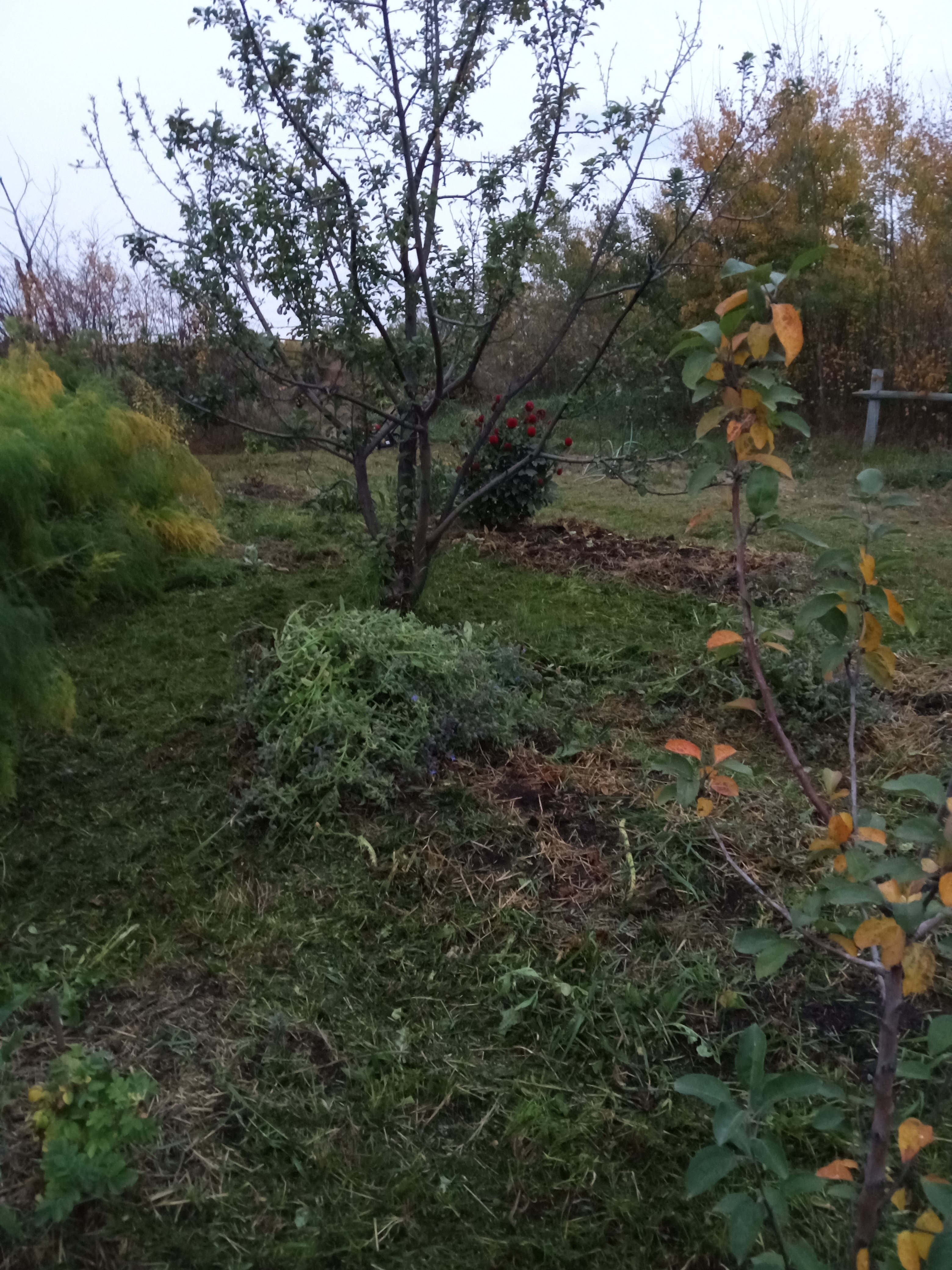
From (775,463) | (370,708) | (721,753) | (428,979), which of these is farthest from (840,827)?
(370,708)

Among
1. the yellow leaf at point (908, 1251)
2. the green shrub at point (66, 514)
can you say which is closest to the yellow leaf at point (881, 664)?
the yellow leaf at point (908, 1251)

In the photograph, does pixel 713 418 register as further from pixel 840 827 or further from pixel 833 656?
pixel 840 827

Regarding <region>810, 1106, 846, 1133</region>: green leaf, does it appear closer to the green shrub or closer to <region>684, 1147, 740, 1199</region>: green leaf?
<region>684, 1147, 740, 1199</region>: green leaf

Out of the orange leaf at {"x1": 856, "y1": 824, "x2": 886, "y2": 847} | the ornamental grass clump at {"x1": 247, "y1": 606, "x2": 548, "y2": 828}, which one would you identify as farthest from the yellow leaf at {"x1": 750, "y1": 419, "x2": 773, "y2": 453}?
the ornamental grass clump at {"x1": 247, "y1": 606, "x2": 548, "y2": 828}

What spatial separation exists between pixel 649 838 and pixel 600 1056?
778 millimetres

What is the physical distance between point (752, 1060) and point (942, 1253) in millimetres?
251

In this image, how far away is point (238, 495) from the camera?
758 centimetres

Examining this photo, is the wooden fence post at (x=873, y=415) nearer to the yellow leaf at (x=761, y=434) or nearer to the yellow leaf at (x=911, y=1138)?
the yellow leaf at (x=761, y=434)

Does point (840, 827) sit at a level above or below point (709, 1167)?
above

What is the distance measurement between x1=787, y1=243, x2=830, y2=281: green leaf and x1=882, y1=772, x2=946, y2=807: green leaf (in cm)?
55

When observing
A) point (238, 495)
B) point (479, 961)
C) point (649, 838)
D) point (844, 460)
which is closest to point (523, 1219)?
point (479, 961)

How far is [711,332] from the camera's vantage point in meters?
1.16

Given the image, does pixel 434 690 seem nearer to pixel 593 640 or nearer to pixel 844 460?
pixel 593 640

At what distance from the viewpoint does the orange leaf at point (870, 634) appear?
1.21 m
